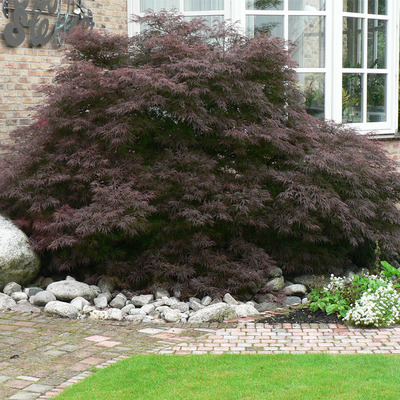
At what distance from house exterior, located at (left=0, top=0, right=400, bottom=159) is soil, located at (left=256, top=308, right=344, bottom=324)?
3803mm

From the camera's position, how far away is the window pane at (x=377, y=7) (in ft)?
31.3

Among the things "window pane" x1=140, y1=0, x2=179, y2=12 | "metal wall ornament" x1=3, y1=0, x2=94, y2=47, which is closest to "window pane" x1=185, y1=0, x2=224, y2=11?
"window pane" x1=140, y1=0, x2=179, y2=12

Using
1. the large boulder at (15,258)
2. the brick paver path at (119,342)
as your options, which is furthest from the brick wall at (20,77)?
the brick paver path at (119,342)

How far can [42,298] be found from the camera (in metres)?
5.71

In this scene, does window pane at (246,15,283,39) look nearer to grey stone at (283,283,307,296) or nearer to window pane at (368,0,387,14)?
window pane at (368,0,387,14)

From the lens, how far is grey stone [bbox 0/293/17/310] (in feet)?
18.6

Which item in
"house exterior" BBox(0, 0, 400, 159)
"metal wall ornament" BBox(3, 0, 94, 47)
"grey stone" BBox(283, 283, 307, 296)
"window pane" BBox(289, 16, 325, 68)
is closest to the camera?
"grey stone" BBox(283, 283, 307, 296)

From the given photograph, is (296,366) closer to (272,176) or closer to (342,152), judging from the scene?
(272,176)

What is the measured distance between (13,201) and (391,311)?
12.7ft

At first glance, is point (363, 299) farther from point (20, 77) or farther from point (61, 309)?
point (20, 77)

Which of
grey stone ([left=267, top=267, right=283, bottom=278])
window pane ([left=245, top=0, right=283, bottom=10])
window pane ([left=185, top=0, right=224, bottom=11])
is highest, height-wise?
window pane ([left=185, top=0, right=224, bottom=11])

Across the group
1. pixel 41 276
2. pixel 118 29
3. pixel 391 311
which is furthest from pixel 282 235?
pixel 118 29

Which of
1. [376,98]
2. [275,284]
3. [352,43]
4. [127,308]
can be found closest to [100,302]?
[127,308]

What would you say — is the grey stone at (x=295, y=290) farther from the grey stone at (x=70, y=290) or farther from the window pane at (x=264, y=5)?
the window pane at (x=264, y=5)
